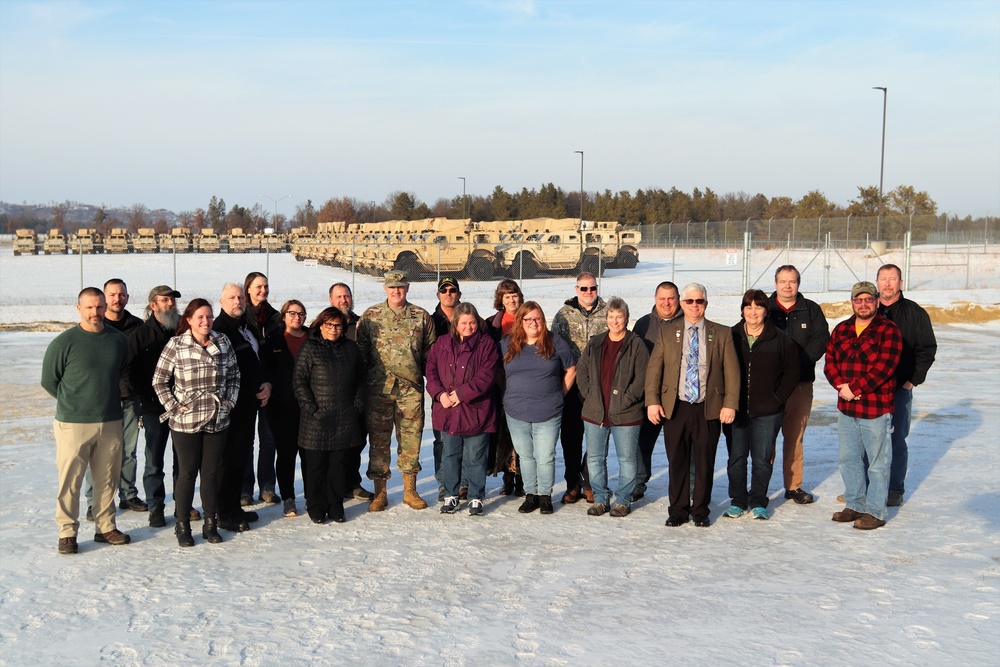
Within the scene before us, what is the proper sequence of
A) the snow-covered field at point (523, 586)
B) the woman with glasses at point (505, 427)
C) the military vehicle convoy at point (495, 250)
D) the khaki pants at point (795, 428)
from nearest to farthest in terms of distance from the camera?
the snow-covered field at point (523, 586) → the khaki pants at point (795, 428) → the woman with glasses at point (505, 427) → the military vehicle convoy at point (495, 250)

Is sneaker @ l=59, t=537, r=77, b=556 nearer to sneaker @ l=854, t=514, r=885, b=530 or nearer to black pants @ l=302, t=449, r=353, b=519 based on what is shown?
black pants @ l=302, t=449, r=353, b=519

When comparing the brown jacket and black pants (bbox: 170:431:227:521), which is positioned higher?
the brown jacket

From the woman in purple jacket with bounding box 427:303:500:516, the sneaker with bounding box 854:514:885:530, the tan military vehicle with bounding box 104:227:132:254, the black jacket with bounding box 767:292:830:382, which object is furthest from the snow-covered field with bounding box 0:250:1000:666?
the tan military vehicle with bounding box 104:227:132:254

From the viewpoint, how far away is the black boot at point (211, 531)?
6.33 metres

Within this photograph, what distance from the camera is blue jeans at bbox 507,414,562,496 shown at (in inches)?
276

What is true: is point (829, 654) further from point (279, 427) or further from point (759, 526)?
point (279, 427)

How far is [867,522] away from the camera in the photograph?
666cm

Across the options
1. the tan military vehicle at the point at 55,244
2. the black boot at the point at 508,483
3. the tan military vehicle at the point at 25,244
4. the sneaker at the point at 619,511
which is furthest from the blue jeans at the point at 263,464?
the tan military vehicle at the point at 55,244

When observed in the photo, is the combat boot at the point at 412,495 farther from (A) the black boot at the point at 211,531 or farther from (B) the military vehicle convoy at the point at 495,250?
(B) the military vehicle convoy at the point at 495,250

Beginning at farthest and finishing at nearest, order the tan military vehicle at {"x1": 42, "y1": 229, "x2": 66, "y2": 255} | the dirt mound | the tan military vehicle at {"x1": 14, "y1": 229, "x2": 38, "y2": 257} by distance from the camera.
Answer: the tan military vehicle at {"x1": 42, "y1": 229, "x2": 66, "y2": 255}
the tan military vehicle at {"x1": 14, "y1": 229, "x2": 38, "y2": 257}
the dirt mound

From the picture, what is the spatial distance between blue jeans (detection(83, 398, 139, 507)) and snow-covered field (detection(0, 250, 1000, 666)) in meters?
0.19

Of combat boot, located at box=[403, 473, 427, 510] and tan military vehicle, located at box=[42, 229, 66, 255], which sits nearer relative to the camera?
combat boot, located at box=[403, 473, 427, 510]

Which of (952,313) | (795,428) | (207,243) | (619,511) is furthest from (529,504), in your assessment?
(207,243)

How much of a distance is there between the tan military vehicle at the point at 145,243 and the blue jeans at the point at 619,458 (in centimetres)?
5053
